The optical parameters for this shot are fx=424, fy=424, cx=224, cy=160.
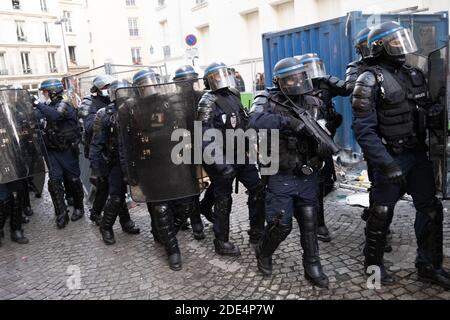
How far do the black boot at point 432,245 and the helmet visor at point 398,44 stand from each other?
111 centimetres

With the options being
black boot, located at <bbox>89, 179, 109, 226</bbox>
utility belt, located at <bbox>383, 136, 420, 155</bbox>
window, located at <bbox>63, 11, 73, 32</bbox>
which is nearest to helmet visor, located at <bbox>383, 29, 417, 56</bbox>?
utility belt, located at <bbox>383, 136, 420, 155</bbox>

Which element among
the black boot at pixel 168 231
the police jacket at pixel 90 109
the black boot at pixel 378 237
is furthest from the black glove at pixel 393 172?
the police jacket at pixel 90 109

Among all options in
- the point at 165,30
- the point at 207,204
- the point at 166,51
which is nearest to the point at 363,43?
the point at 207,204

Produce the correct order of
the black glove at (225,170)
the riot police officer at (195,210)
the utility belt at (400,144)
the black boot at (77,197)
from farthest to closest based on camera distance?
the black boot at (77,197)
the riot police officer at (195,210)
the black glove at (225,170)
the utility belt at (400,144)

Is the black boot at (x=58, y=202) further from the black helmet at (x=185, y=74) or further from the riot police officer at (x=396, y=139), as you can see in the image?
the riot police officer at (x=396, y=139)

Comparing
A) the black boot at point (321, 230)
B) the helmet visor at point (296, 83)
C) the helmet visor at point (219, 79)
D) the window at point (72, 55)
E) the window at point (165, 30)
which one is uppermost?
the window at point (72, 55)

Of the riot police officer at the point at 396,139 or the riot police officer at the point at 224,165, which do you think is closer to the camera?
the riot police officer at the point at 396,139

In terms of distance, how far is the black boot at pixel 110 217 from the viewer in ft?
15.3

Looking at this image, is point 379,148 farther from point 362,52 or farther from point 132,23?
point 132,23

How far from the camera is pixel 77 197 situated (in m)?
5.95

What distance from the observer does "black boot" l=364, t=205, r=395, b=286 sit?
3049 millimetres

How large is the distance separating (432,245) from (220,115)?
2014 millimetres

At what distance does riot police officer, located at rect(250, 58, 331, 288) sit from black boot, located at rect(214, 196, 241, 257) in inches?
28.8

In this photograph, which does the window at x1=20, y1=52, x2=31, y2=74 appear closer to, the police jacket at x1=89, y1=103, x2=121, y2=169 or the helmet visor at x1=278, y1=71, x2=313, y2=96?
the police jacket at x1=89, y1=103, x2=121, y2=169
